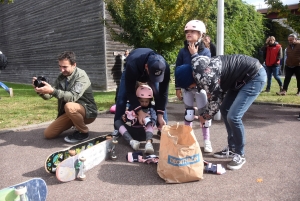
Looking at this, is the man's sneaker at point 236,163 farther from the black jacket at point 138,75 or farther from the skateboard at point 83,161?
the skateboard at point 83,161

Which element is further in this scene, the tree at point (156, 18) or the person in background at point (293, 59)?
the person in background at point (293, 59)

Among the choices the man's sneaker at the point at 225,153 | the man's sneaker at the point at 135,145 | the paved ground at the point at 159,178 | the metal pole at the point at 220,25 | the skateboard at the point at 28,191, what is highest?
the metal pole at the point at 220,25

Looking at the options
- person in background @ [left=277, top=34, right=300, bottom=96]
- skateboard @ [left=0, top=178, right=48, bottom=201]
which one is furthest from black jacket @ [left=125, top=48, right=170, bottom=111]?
person in background @ [left=277, top=34, right=300, bottom=96]

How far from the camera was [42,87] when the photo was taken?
12.3ft

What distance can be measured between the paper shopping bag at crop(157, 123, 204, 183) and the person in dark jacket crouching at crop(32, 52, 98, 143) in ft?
5.92

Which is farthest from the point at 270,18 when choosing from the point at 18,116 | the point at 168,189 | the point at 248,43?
the point at 168,189

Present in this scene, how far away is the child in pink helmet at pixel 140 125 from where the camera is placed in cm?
398

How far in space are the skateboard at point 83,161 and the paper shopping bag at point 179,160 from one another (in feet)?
2.87

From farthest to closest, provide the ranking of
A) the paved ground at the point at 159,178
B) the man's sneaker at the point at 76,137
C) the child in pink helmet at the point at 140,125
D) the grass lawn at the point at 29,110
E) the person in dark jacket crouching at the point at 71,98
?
the grass lawn at the point at 29,110 < the man's sneaker at the point at 76,137 < the person in dark jacket crouching at the point at 71,98 < the child in pink helmet at the point at 140,125 < the paved ground at the point at 159,178

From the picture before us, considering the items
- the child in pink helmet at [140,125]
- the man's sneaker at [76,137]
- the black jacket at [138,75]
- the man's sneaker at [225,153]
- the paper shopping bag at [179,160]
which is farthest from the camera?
the man's sneaker at [76,137]

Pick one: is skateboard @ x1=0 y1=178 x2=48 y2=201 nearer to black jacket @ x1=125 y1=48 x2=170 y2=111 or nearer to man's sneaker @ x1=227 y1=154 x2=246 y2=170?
black jacket @ x1=125 y1=48 x2=170 y2=111

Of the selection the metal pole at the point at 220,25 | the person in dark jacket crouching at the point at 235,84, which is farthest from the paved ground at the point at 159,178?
the metal pole at the point at 220,25

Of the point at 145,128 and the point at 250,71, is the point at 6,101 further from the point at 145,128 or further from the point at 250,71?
the point at 250,71

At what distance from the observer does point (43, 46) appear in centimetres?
1515
